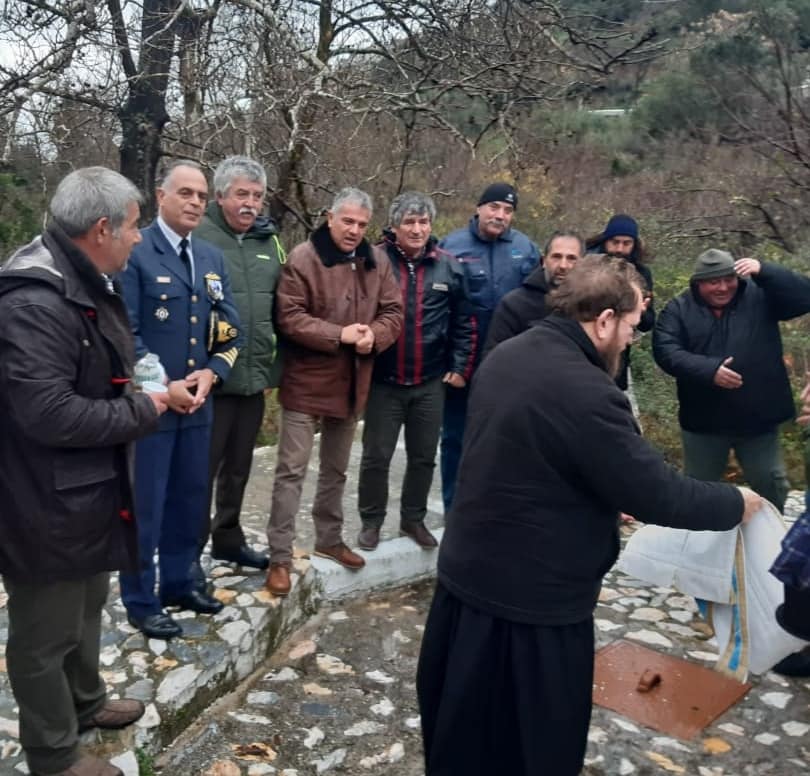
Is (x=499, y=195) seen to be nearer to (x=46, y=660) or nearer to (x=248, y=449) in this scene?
(x=248, y=449)

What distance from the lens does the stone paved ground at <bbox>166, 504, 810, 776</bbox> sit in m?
3.58

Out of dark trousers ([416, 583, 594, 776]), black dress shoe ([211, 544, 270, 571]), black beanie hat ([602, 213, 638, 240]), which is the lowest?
black dress shoe ([211, 544, 270, 571])

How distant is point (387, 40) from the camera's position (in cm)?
840

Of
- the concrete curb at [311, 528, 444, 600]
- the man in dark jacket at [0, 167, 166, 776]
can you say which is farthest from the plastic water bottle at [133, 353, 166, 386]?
the concrete curb at [311, 528, 444, 600]

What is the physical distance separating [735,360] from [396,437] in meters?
1.92

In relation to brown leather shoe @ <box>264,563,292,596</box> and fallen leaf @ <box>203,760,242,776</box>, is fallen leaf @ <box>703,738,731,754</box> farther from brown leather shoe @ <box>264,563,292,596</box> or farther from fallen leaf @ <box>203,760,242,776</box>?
brown leather shoe @ <box>264,563,292,596</box>

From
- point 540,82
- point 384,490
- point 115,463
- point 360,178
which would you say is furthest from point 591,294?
point 360,178

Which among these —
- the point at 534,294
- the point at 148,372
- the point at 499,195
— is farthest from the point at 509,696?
the point at 499,195

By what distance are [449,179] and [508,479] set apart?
1203cm

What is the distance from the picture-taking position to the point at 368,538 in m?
5.20

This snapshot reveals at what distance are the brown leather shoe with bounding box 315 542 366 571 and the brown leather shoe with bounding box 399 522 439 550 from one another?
1.50 ft

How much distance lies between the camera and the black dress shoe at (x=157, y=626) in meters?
3.90

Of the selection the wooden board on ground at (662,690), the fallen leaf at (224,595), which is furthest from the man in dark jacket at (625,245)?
A: the fallen leaf at (224,595)

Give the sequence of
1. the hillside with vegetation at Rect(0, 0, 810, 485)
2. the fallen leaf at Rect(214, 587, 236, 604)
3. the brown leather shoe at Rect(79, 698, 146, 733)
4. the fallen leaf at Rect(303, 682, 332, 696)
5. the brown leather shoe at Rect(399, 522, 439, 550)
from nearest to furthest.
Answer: the brown leather shoe at Rect(79, 698, 146, 733), the fallen leaf at Rect(303, 682, 332, 696), the fallen leaf at Rect(214, 587, 236, 604), the brown leather shoe at Rect(399, 522, 439, 550), the hillside with vegetation at Rect(0, 0, 810, 485)
